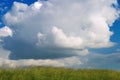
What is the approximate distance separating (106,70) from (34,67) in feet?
25.0

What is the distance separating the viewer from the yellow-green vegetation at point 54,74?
27.8 metres

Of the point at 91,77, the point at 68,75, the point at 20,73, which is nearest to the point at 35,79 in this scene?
the point at 20,73

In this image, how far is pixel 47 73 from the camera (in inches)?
1155

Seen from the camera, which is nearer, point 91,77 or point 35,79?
point 35,79

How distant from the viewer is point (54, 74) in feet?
95.9

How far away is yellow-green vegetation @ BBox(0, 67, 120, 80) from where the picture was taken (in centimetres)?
2777

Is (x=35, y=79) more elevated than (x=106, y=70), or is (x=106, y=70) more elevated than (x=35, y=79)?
(x=106, y=70)

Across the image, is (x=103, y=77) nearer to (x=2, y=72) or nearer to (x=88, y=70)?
(x=88, y=70)

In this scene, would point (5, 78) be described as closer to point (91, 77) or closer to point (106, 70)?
point (91, 77)

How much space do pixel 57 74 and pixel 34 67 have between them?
3.13m

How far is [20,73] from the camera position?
28172mm

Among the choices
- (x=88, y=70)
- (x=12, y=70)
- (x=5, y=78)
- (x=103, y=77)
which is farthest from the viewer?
(x=88, y=70)

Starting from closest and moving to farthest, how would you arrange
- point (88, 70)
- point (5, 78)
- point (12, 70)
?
point (5, 78) < point (12, 70) < point (88, 70)

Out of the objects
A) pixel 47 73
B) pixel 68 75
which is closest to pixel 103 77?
pixel 68 75
